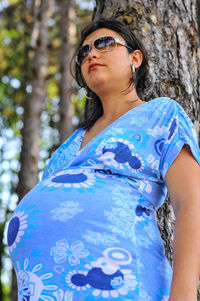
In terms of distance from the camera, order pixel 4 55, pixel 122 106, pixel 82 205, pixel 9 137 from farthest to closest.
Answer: pixel 9 137, pixel 4 55, pixel 122 106, pixel 82 205

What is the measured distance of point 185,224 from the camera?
157cm

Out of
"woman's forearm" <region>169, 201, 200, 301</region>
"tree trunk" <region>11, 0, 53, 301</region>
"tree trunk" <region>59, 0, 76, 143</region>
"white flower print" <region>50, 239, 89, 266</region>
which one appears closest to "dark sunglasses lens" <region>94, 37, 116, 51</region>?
"woman's forearm" <region>169, 201, 200, 301</region>

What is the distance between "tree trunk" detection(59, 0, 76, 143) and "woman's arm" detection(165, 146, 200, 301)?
7.35 m

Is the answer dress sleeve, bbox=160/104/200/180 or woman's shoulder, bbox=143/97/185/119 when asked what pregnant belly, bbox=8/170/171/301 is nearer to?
dress sleeve, bbox=160/104/200/180

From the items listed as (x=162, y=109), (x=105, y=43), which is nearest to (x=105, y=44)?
(x=105, y=43)

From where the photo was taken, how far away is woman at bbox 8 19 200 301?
1.47 metres

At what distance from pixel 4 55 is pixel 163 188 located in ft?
43.3

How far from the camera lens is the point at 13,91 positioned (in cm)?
1457

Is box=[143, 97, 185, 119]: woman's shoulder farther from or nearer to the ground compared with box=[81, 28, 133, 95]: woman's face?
nearer to the ground

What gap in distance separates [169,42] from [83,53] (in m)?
0.72

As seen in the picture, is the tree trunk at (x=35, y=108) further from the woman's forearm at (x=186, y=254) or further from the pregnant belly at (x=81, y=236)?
the woman's forearm at (x=186, y=254)

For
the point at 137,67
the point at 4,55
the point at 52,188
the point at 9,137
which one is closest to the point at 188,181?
the point at 52,188

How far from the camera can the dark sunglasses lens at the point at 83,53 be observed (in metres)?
2.28

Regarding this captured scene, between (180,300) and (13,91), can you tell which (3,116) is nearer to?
(13,91)
